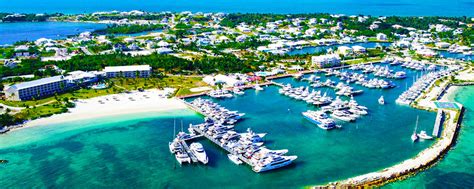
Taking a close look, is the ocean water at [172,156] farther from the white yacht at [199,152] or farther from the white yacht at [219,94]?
the white yacht at [219,94]

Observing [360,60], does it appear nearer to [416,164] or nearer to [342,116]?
[342,116]

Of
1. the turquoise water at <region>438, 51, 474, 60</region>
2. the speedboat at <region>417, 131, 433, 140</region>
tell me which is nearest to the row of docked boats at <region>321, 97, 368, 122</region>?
the speedboat at <region>417, 131, 433, 140</region>

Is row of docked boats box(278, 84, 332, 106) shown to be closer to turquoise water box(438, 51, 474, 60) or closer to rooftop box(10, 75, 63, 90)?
rooftop box(10, 75, 63, 90)

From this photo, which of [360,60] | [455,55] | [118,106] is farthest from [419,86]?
[118,106]

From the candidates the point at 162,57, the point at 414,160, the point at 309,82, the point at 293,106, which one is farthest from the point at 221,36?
the point at 414,160

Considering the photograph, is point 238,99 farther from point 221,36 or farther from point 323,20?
point 323,20
